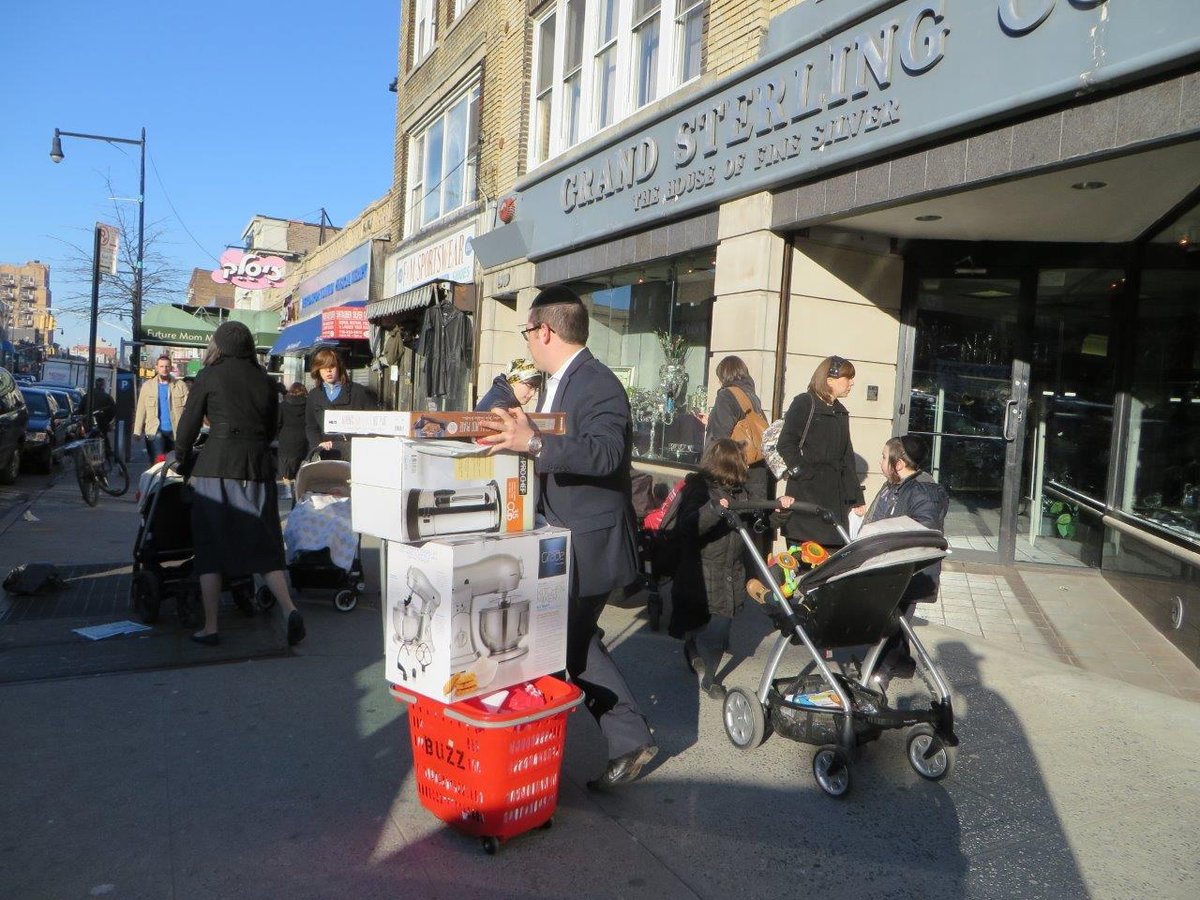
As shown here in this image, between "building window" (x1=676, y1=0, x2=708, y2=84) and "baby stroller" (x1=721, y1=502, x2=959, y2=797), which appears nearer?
"baby stroller" (x1=721, y1=502, x2=959, y2=797)

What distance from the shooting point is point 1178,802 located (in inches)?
159

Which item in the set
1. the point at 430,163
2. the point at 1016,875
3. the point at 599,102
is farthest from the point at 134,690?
the point at 430,163

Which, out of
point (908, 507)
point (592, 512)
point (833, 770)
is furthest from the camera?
point (908, 507)

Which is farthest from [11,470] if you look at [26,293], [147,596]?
[26,293]

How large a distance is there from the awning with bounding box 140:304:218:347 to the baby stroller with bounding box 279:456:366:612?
65.5 ft

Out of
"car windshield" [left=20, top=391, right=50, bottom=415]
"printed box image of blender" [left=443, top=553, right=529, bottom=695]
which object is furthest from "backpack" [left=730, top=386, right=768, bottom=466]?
"car windshield" [left=20, top=391, right=50, bottom=415]

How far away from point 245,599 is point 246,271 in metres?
28.1

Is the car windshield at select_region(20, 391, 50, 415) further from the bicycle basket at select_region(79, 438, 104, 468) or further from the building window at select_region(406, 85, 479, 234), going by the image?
the building window at select_region(406, 85, 479, 234)

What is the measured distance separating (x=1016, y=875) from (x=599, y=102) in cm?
992

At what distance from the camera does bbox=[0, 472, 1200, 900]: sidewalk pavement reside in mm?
3146

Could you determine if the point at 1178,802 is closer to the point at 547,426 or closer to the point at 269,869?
the point at 547,426

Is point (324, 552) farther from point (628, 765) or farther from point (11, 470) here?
point (11, 470)

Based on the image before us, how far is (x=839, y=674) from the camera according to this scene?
4.16 meters

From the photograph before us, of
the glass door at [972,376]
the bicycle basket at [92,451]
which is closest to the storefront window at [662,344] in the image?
the glass door at [972,376]
